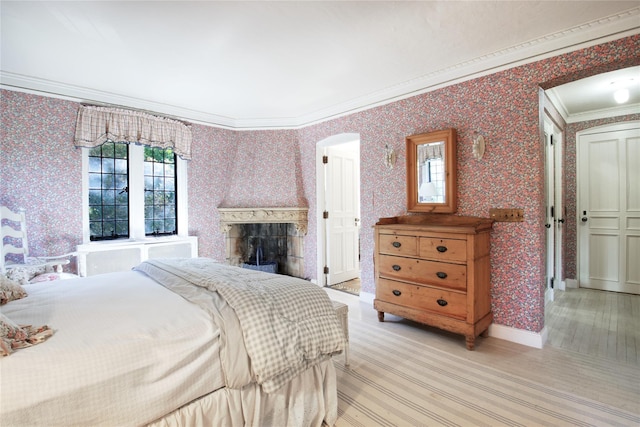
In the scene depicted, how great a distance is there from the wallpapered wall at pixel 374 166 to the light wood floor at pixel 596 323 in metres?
0.45

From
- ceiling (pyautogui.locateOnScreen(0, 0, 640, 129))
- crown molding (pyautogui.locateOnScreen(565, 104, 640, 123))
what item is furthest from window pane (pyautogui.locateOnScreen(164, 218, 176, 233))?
crown molding (pyautogui.locateOnScreen(565, 104, 640, 123))

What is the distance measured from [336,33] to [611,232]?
4607mm

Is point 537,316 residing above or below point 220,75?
below

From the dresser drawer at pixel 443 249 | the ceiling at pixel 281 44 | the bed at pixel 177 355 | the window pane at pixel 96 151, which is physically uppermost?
the ceiling at pixel 281 44

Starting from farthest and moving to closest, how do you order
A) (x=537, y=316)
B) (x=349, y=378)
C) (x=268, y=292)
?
(x=537, y=316), (x=349, y=378), (x=268, y=292)

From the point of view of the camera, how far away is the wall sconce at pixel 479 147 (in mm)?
2932

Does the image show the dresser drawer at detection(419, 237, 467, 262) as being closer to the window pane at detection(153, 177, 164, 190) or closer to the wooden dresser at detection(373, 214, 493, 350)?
the wooden dresser at detection(373, 214, 493, 350)

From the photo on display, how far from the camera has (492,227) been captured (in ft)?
9.59

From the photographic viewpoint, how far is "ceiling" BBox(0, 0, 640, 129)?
86.6 inches

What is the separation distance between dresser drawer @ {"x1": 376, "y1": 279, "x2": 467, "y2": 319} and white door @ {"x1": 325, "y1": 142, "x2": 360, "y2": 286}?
1.68m

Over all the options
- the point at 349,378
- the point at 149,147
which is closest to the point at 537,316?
the point at 349,378

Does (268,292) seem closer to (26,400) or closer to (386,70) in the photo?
(26,400)

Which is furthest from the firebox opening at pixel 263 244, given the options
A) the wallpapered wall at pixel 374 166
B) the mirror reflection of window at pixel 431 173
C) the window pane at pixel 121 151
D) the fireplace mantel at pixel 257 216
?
the mirror reflection of window at pixel 431 173

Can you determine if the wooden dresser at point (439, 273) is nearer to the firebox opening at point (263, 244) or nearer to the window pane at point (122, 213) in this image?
the firebox opening at point (263, 244)
